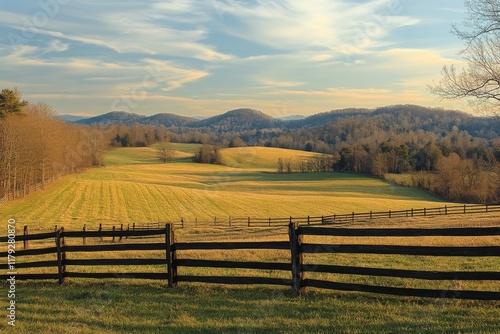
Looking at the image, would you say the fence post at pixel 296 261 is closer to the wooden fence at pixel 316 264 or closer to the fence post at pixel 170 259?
the wooden fence at pixel 316 264

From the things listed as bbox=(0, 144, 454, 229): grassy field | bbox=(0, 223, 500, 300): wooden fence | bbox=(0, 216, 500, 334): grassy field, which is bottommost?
bbox=(0, 144, 454, 229): grassy field

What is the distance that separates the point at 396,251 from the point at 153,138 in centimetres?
16018

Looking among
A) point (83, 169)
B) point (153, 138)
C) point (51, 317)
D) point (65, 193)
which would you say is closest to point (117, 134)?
point (153, 138)

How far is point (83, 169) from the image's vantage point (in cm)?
8875

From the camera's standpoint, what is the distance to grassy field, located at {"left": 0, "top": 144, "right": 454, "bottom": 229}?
48219 mm

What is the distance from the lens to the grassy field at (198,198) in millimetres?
48219

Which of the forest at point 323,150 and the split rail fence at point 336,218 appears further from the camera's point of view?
the forest at point 323,150

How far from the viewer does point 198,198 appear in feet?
200

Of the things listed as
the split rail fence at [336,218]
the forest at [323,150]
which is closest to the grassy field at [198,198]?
the forest at [323,150]

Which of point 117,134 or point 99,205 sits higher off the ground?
point 117,134

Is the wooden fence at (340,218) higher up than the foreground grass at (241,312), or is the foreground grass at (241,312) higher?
the foreground grass at (241,312)

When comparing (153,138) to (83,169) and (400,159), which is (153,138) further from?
(400,159)

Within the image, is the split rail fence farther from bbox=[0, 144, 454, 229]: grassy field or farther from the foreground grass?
the foreground grass

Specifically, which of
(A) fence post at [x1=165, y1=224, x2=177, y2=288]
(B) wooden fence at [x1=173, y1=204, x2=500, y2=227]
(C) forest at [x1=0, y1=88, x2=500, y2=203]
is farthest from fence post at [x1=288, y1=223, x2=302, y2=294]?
(B) wooden fence at [x1=173, y1=204, x2=500, y2=227]
